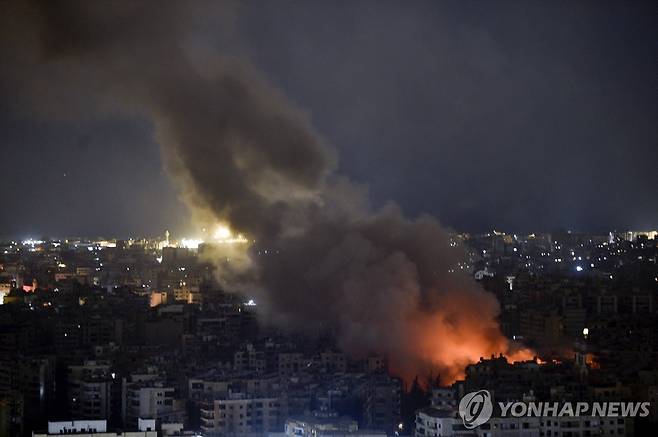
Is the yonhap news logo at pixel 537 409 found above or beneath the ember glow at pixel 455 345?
beneath

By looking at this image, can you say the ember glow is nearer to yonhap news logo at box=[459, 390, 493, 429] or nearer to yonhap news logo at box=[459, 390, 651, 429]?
yonhap news logo at box=[459, 390, 493, 429]

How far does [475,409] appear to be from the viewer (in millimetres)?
10258

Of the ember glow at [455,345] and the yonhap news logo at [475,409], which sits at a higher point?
the ember glow at [455,345]

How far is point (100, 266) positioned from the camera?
3148 centimetres

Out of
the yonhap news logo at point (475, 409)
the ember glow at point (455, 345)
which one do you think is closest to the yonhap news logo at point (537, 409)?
the yonhap news logo at point (475, 409)

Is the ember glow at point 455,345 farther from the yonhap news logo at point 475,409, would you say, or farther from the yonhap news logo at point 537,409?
the yonhap news logo at point 537,409

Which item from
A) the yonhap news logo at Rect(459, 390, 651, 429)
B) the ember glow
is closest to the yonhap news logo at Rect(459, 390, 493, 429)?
the yonhap news logo at Rect(459, 390, 651, 429)

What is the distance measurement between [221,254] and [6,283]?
4.68 metres

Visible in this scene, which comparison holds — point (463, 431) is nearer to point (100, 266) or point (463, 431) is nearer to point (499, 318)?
A: point (499, 318)

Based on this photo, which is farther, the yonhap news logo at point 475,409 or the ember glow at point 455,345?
the ember glow at point 455,345

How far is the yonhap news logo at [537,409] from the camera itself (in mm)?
10023

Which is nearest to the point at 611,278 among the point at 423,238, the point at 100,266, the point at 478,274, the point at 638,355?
the point at 478,274

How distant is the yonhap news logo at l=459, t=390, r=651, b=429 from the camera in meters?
10.0

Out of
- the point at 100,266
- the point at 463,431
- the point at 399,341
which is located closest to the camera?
the point at 463,431
